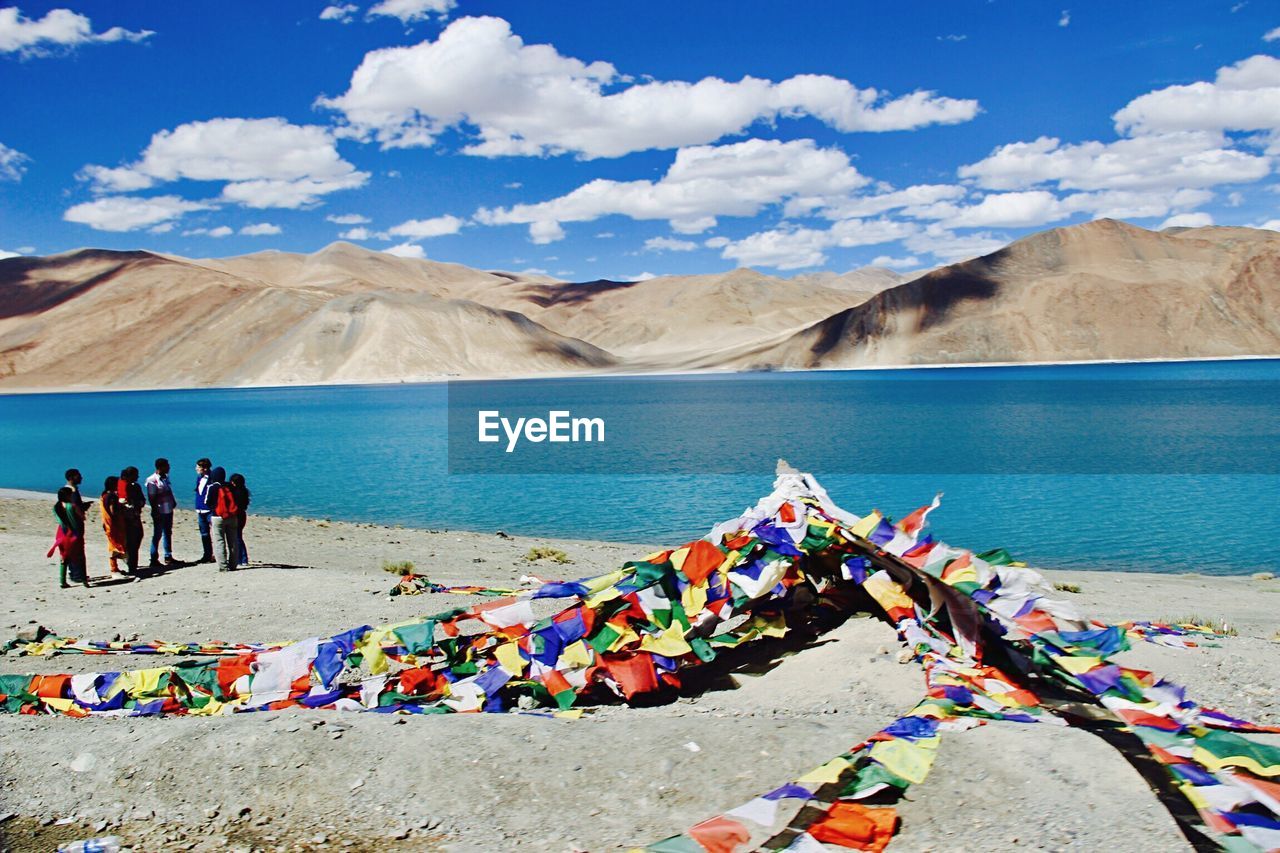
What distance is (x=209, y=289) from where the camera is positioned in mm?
157000

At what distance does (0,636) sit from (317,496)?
18.6 m

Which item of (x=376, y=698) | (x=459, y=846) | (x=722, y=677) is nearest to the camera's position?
(x=459, y=846)

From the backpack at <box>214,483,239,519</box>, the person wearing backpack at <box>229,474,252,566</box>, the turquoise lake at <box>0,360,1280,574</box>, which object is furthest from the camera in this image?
the turquoise lake at <box>0,360,1280,574</box>

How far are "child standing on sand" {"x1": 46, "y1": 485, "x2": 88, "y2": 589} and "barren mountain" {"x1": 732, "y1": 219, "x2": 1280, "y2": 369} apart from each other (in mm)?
138097

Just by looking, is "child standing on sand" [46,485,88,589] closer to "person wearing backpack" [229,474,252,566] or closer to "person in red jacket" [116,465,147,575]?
"person in red jacket" [116,465,147,575]

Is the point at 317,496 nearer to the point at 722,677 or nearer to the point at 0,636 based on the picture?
the point at 0,636

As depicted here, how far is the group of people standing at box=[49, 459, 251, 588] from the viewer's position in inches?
471

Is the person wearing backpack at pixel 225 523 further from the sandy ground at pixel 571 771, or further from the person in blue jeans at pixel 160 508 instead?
the sandy ground at pixel 571 771

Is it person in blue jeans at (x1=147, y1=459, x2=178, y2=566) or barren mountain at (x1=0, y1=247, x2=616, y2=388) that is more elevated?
barren mountain at (x1=0, y1=247, x2=616, y2=388)

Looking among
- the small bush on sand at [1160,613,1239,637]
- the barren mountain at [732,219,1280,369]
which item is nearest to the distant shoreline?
the barren mountain at [732,219,1280,369]

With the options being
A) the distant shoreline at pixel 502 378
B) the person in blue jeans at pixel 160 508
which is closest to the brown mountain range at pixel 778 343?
the distant shoreline at pixel 502 378

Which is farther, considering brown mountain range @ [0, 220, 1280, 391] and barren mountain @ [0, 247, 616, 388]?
brown mountain range @ [0, 220, 1280, 391]

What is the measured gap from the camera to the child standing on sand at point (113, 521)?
490 inches

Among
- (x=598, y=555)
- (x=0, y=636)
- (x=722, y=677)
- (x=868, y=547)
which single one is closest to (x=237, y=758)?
(x=722, y=677)
